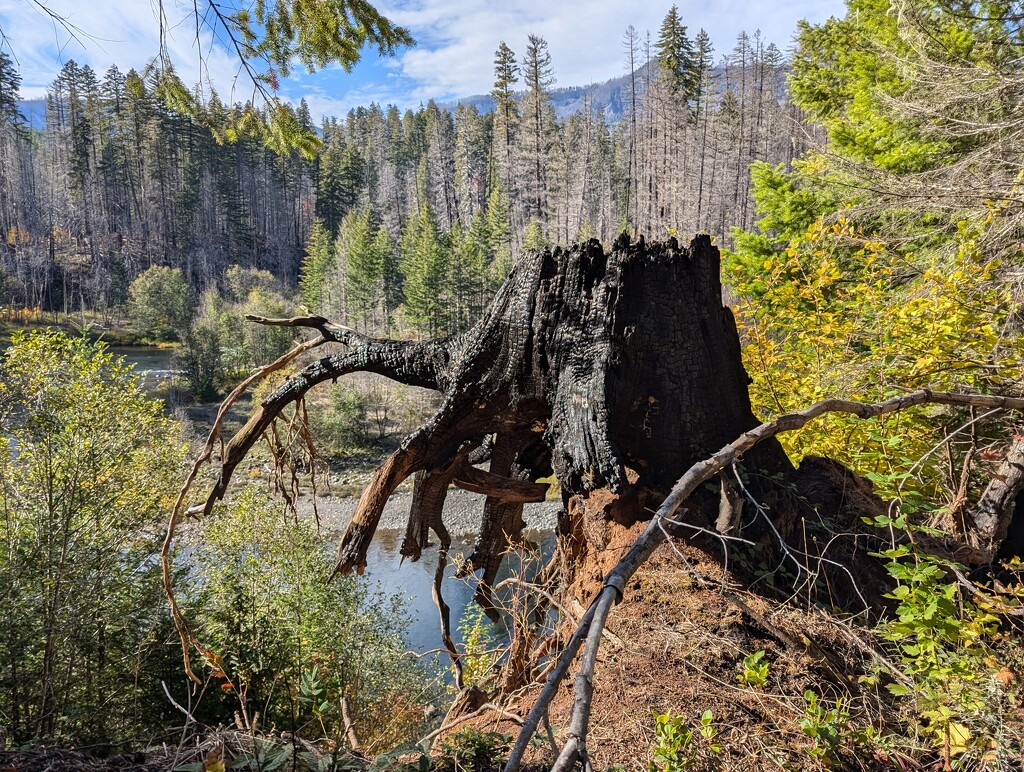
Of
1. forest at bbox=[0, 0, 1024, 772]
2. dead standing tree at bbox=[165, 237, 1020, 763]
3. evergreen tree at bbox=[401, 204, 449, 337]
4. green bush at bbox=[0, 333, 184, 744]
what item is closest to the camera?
forest at bbox=[0, 0, 1024, 772]

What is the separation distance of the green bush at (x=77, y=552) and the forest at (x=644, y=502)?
1.5 inches

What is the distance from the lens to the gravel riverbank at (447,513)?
22.3 m

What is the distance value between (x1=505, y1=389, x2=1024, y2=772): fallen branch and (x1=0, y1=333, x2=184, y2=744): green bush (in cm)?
586

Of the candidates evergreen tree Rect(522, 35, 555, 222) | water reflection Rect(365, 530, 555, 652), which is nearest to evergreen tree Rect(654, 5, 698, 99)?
evergreen tree Rect(522, 35, 555, 222)

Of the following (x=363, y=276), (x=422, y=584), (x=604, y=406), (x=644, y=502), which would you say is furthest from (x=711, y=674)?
(x=363, y=276)

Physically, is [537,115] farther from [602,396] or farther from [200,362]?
A: [602,396]

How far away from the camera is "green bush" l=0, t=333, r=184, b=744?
18.5ft

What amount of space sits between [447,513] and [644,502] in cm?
2098

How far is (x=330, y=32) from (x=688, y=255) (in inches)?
98.9

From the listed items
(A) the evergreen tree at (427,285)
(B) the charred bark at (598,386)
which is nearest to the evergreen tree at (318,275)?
(A) the evergreen tree at (427,285)

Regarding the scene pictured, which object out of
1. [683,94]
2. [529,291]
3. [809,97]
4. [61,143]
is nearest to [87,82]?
[61,143]

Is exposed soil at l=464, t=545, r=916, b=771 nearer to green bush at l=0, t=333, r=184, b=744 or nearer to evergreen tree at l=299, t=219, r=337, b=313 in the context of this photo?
green bush at l=0, t=333, r=184, b=744

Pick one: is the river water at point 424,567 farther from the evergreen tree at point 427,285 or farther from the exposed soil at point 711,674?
the evergreen tree at point 427,285

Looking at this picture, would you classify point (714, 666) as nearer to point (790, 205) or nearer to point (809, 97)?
point (790, 205)
